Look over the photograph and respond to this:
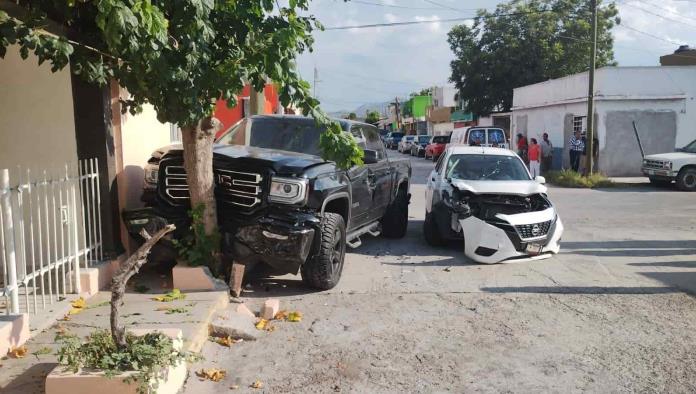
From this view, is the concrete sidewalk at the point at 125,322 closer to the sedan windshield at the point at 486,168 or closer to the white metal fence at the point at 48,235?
the white metal fence at the point at 48,235

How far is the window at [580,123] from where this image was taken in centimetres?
2517

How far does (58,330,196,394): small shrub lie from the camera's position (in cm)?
393

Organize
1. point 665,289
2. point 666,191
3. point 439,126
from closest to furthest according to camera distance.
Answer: point 665,289 → point 666,191 → point 439,126

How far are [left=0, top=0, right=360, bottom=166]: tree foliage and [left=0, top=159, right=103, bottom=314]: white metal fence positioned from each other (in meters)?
1.06

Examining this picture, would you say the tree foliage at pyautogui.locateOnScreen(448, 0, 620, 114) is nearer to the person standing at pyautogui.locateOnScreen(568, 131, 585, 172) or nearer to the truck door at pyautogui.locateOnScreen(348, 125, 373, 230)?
the person standing at pyautogui.locateOnScreen(568, 131, 585, 172)

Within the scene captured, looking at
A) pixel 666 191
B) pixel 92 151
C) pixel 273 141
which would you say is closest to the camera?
pixel 92 151

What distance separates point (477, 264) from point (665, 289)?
7.68 feet

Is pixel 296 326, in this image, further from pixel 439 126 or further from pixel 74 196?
pixel 439 126

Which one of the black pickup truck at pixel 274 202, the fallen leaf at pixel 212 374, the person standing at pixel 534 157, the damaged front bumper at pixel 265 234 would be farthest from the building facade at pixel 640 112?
the fallen leaf at pixel 212 374

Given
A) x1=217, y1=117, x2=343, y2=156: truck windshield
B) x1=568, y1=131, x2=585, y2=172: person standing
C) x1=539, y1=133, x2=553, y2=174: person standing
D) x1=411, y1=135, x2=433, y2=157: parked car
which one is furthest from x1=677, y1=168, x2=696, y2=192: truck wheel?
x1=411, y1=135, x2=433, y2=157: parked car

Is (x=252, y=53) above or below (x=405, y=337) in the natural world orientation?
above

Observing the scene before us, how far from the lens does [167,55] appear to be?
556 centimetres

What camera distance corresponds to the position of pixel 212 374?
469 cm

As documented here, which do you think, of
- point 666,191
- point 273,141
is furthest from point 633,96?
point 273,141
